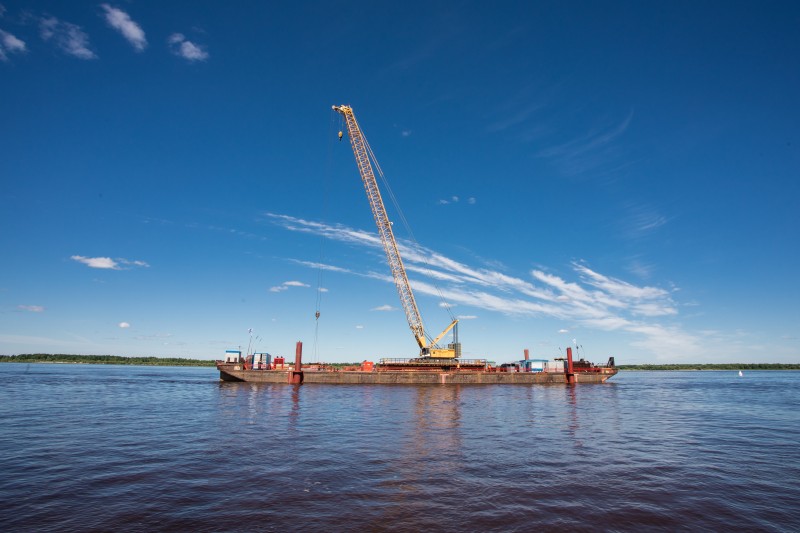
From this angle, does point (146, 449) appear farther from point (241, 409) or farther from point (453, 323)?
point (453, 323)

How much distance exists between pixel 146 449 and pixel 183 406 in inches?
978

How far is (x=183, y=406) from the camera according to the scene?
4350cm

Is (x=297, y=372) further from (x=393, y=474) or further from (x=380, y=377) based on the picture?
(x=393, y=474)

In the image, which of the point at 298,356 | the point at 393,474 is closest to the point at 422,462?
the point at 393,474

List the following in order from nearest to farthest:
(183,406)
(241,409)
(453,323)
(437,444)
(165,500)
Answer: (165,500) → (437,444) → (241,409) → (183,406) → (453,323)

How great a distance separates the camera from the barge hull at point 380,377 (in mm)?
75875

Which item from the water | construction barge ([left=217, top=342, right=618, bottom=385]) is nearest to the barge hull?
construction barge ([left=217, top=342, right=618, bottom=385])

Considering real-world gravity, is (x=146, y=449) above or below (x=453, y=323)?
below

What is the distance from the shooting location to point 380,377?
79.2m

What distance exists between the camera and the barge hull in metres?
75.9

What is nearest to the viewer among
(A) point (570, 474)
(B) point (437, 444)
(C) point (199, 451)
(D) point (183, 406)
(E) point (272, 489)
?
(E) point (272, 489)

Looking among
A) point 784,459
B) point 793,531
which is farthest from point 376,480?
point 784,459

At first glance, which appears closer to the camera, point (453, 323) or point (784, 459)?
point (784, 459)

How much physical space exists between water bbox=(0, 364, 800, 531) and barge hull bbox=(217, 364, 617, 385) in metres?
43.7
